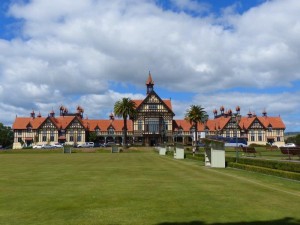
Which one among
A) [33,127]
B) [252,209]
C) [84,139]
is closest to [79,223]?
[252,209]

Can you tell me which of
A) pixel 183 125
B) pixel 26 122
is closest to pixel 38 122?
pixel 26 122

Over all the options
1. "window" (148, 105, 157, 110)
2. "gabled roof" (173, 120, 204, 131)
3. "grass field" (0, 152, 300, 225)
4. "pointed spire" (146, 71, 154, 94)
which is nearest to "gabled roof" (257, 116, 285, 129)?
"gabled roof" (173, 120, 204, 131)

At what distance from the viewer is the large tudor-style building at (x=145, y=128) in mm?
114188

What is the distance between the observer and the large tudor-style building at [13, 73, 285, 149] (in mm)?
114188

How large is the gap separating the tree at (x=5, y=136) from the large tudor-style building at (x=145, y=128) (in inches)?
465

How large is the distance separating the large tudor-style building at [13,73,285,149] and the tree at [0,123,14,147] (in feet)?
38.8

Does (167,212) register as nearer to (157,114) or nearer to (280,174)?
(280,174)

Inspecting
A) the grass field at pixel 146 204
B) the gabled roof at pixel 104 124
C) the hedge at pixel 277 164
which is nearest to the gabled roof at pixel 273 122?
the gabled roof at pixel 104 124

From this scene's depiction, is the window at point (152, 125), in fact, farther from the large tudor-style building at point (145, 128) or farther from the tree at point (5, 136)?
the tree at point (5, 136)

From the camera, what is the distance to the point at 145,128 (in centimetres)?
11388

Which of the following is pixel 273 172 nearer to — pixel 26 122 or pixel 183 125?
pixel 183 125

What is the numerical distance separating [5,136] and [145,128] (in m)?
56.5

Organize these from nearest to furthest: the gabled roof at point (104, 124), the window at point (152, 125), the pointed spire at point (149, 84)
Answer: the window at point (152, 125)
the pointed spire at point (149, 84)
the gabled roof at point (104, 124)

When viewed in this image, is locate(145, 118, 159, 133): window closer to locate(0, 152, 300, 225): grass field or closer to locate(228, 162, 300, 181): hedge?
locate(228, 162, 300, 181): hedge
